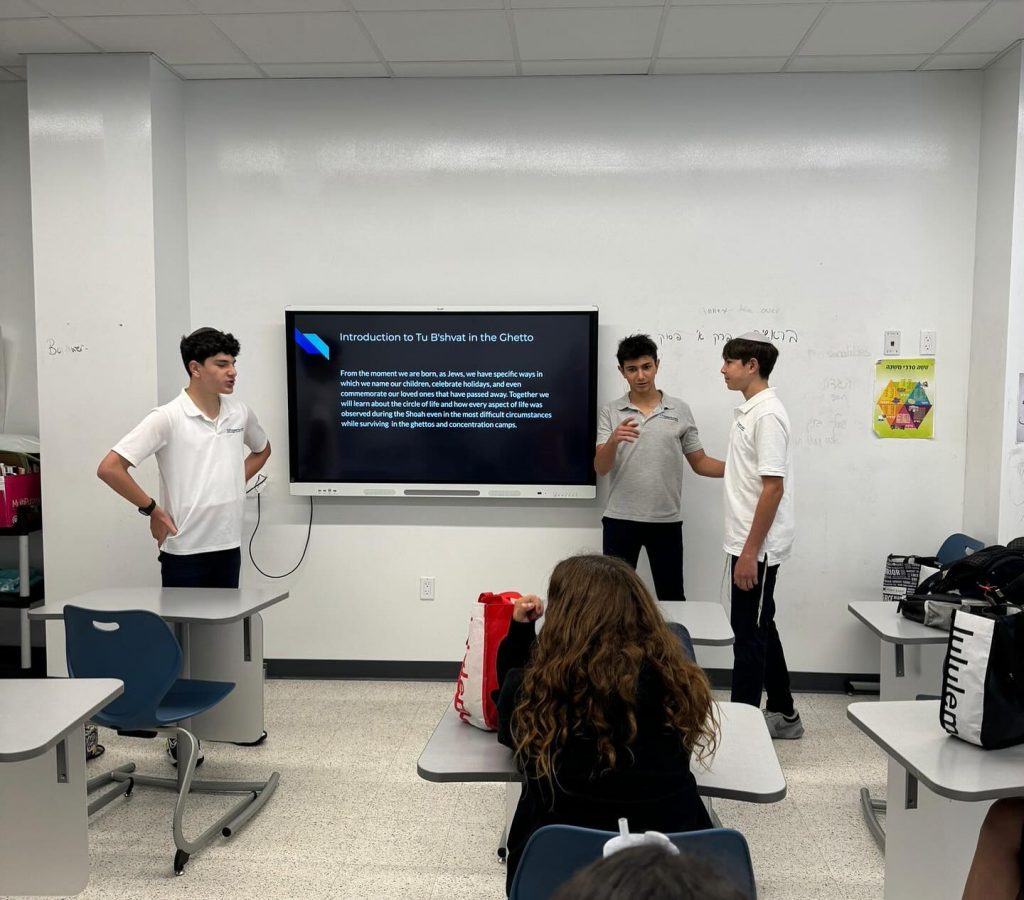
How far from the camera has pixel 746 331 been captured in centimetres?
438

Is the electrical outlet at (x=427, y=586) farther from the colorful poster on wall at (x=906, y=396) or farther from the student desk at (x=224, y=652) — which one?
the colorful poster on wall at (x=906, y=396)

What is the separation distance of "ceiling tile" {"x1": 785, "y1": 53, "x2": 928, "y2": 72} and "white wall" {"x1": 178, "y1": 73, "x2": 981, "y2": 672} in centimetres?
9

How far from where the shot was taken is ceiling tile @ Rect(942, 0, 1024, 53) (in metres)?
3.53

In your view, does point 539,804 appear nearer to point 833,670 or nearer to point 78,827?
point 78,827

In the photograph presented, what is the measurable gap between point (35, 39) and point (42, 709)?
328 centimetres

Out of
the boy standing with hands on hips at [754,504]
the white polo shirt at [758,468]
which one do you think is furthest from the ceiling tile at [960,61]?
the white polo shirt at [758,468]

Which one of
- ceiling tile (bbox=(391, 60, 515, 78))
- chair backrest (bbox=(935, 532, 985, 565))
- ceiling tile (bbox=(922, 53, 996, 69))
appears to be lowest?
chair backrest (bbox=(935, 532, 985, 565))

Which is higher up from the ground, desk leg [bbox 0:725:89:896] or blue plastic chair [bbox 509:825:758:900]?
blue plastic chair [bbox 509:825:758:900]

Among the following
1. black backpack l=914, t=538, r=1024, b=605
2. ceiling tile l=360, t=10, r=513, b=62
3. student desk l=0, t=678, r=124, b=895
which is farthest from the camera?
ceiling tile l=360, t=10, r=513, b=62

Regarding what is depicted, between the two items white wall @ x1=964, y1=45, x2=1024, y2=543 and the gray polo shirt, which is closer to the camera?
white wall @ x1=964, y1=45, x2=1024, y2=543

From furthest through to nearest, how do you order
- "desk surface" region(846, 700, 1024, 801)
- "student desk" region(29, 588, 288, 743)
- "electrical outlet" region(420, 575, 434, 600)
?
"electrical outlet" region(420, 575, 434, 600), "student desk" region(29, 588, 288, 743), "desk surface" region(846, 700, 1024, 801)

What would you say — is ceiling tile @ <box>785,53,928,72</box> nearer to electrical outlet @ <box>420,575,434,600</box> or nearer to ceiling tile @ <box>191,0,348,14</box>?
ceiling tile @ <box>191,0,348,14</box>

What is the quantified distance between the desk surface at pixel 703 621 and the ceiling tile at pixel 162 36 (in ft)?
10.2

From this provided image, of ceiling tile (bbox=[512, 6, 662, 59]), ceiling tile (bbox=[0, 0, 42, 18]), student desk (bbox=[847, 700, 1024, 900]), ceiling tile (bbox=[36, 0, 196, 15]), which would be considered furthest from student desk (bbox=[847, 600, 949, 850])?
ceiling tile (bbox=[0, 0, 42, 18])
